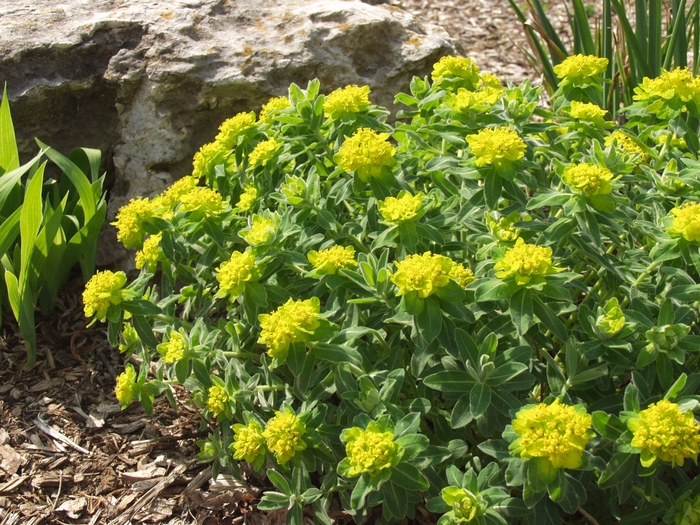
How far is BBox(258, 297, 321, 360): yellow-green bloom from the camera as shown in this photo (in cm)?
193

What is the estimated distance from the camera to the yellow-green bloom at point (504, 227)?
7.00ft

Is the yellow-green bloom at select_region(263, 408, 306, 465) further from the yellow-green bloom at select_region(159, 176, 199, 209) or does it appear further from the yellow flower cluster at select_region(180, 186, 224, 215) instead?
the yellow-green bloom at select_region(159, 176, 199, 209)

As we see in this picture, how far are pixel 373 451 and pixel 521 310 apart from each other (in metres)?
0.55

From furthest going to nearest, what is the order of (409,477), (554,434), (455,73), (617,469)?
(455,73)
(409,477)
(617,469)
(554,434)

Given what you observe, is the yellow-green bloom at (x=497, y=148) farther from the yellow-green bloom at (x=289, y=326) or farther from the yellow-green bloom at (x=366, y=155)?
the yellow-green bloom at (x=289, y=326)

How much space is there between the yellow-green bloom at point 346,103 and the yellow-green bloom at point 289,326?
91cm

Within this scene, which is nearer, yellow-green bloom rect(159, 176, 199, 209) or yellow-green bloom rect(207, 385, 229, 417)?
yellow-green bloom rect(207, 385, 229, 417)

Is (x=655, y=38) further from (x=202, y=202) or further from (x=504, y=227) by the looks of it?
(x=202, y=202)

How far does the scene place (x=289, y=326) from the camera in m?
1.93

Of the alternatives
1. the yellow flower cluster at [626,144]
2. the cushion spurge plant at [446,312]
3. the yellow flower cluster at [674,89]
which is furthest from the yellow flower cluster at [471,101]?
the yellow flower cluster at [674,89]

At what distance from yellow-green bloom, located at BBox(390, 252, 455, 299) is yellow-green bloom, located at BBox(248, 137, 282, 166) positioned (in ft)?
3.02

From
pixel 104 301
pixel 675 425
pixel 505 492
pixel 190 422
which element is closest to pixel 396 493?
pixel 505 492

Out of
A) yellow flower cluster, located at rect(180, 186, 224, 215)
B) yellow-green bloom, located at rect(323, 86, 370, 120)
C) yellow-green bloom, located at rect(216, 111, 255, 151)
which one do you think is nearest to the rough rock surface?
yellow-green bloom, located at rect(216, 111, 255, 151)

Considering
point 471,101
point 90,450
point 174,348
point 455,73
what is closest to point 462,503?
point 174,348
